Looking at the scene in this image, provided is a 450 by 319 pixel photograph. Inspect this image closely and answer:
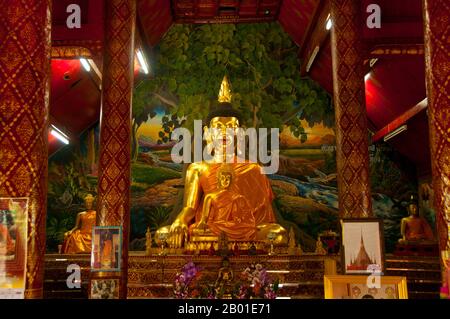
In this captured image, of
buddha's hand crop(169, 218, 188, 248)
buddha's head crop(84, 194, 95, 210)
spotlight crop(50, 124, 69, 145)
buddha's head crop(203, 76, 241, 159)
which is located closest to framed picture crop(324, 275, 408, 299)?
buddha's hand crop(169, 218, 188, 248)

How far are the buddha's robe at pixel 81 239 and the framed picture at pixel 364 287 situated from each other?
7.08 meters

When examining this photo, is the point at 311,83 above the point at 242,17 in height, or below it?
below

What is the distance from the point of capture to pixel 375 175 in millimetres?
10586

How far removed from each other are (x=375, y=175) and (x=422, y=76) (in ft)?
9.30

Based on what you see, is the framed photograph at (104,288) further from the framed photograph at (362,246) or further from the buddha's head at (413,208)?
the buddha's head at (413,208)

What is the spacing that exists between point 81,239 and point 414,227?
6385mm

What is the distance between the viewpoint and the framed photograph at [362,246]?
3.18 metres

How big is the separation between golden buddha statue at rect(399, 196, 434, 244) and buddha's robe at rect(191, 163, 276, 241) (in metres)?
2.81

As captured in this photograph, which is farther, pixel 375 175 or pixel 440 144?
pixel 375 175

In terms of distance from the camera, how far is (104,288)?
514cm

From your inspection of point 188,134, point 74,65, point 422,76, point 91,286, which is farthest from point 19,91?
point 188,134

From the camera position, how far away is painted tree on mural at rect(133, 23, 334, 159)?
1084 centimetres
